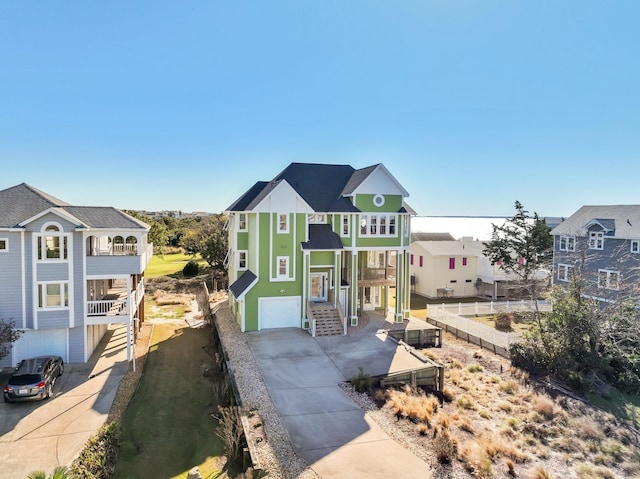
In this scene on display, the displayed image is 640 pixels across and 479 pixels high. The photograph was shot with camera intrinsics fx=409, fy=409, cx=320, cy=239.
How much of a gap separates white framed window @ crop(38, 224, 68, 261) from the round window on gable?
17635 millimetres

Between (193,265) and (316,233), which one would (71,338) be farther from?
(193,265)

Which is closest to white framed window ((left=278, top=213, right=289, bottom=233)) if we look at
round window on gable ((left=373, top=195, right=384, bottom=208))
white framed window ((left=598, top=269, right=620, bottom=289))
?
round window on gable ((left=373, top=195, right=384, bottom=208))

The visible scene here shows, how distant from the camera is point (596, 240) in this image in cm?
3056

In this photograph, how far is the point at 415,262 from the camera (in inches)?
1610

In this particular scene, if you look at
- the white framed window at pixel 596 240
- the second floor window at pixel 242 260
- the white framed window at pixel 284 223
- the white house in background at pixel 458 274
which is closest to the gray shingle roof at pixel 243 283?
the second floor window at pixel 242 260

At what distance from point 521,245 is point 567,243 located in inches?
195

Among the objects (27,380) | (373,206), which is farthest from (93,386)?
(373,206)

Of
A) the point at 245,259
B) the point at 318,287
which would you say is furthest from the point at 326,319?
the point at 245,259

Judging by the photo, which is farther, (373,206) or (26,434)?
(373,206)

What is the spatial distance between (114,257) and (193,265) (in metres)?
29.9

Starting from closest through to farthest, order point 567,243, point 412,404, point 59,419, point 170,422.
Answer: point 59,419
point 412,404
point 170,422
point 567,243

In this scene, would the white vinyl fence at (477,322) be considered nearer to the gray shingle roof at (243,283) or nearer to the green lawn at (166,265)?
the gray shingle roof at (243,283)

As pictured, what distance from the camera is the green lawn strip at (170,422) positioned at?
13.0 metres

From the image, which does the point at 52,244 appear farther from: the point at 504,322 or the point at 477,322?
the point at 504,322
